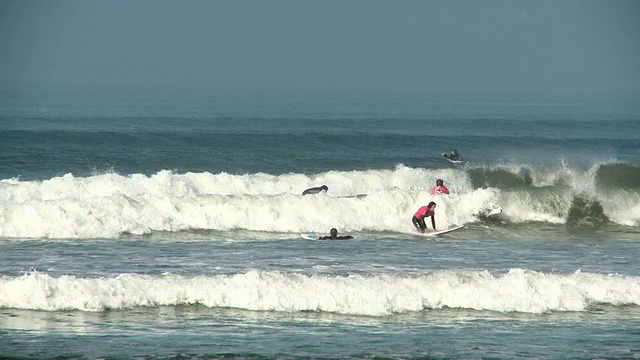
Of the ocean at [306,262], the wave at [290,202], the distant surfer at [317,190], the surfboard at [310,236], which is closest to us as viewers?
the ocean at [306,262]

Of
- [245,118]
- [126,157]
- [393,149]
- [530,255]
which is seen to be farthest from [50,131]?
[530,255]

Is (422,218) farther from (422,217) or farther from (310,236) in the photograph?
(310,236)

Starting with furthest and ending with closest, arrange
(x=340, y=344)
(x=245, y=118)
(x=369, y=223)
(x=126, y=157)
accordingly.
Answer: (x=245, y=118) → (x=126, y=157) → (x=369, y=223) → (x=340, y=344)

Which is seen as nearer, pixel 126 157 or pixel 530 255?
pixel 530 255

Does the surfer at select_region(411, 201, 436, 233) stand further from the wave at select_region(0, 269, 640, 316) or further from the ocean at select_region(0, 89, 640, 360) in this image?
the wave at select_region(0, 269, 640, 316)

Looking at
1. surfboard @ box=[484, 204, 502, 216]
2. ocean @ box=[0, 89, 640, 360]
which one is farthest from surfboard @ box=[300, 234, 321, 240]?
surfboard @ box=[484, 204, 502, 216]

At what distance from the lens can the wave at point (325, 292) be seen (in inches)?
681

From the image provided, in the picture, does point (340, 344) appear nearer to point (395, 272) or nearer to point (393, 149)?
point (395, 272)

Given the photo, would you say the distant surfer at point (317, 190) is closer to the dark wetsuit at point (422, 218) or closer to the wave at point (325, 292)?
the dark wetsuit at point (422, 218)

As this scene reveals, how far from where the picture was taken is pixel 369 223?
2958 cm

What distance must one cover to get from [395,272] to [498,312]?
3275 mm

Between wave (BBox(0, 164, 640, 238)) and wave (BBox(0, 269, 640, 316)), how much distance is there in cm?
801

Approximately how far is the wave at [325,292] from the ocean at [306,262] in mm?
39

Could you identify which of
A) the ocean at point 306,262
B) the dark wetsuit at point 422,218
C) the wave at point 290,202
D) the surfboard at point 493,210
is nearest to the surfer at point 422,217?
the dark wetsuit at point 422,218
